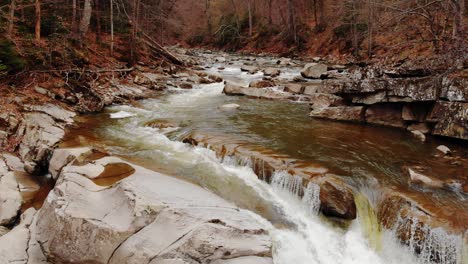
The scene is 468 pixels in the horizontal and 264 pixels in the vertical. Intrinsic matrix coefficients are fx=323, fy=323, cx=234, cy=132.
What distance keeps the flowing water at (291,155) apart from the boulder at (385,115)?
17.6 inches

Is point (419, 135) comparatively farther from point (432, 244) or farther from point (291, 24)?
point (291, 24)

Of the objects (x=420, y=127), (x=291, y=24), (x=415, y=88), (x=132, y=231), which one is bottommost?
(x=132, y=231)

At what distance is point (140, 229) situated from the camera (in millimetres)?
4039

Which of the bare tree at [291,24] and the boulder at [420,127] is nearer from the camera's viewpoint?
the boulder at [420,127]

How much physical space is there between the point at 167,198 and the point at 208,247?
1.16 metres

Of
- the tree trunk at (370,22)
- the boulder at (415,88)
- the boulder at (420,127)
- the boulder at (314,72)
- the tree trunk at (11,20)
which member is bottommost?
the boulder at (420,127)

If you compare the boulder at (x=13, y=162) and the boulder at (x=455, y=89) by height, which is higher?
the boulder at (x=455, y=89)

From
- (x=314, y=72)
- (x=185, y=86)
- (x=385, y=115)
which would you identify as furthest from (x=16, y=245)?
(x=314, y=72)

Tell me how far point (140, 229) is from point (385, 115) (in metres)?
8.84

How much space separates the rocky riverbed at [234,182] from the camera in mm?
4066

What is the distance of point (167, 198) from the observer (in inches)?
182

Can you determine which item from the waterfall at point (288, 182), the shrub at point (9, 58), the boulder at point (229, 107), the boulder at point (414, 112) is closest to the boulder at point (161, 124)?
the boulder at point (229, 107)

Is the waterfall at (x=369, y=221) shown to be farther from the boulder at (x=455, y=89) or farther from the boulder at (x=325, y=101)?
the boulder at (x=325, y=101)

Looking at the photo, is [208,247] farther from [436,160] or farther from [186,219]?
[436,160]
